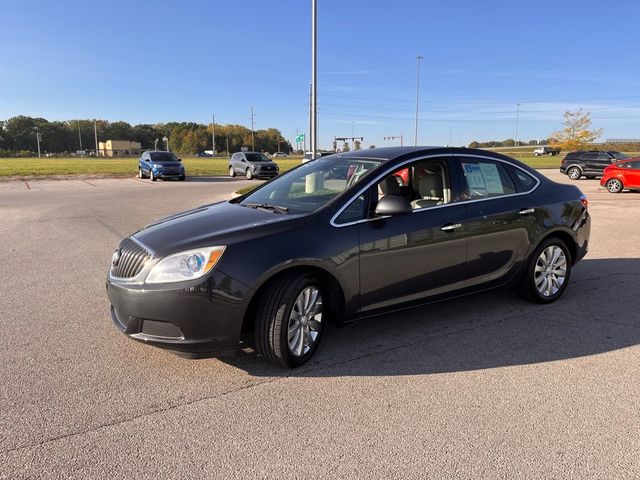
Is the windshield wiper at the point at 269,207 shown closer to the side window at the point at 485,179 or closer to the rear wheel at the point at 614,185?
the side window at the point at 485,179

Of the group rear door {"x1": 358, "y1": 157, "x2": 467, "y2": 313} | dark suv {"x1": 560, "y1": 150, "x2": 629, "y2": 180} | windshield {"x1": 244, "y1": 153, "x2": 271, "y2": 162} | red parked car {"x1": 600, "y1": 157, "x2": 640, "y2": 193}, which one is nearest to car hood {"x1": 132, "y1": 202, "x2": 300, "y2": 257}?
rear door {"x1": 358, "y1": 157, "x2": 467, "y2": 313}

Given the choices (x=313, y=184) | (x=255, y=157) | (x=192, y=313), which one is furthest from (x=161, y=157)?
(x=192, y=313)

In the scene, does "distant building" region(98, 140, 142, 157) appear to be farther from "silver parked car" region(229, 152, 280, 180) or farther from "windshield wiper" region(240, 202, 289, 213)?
"windshield wiper" region(240, 202, 289, 213)

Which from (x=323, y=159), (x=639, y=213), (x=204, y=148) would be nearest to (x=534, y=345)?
(x=323, y=159)

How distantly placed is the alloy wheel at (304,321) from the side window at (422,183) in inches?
47.8

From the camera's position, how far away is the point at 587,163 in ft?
90.6

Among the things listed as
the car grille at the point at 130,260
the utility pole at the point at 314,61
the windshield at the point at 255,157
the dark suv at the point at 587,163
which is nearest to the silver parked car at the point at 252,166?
the windshield at the point at 255,157

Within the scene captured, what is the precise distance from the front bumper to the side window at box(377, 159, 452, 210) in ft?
5.75

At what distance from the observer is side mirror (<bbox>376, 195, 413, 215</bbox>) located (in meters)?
3.90

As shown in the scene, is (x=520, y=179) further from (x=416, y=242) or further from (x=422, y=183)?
(x=416, y=242)

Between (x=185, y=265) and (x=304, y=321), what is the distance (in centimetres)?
97

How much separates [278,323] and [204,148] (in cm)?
15375

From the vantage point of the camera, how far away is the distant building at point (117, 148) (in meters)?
145

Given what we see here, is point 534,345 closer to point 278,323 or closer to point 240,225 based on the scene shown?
point 278,323
